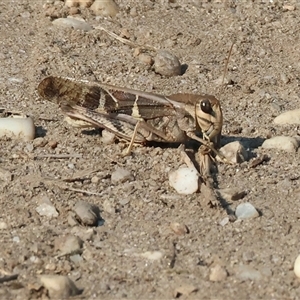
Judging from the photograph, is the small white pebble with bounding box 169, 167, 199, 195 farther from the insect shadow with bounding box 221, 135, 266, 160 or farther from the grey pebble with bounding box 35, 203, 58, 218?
the grey pebble with bounding box 35, 203, 58, 218

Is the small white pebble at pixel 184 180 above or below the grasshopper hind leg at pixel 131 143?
above

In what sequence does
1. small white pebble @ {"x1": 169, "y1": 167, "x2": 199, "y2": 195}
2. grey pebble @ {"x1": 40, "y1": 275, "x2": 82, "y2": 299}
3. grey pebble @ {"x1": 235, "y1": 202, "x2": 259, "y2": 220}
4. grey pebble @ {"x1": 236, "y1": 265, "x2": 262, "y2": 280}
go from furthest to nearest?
small white pebble @ {"x1": 169, "y1": 167, "x2": 199, "y2": 195} → grey pebble @ {"x1": 235, "y1": 202, "x2": 259, "y2": 220} → grey pebble @ {"x1": 236, "y1": 265, "x2": 262, "y2": 280} → grey pebble @ {"x1": 40, "y1": 275, "x2": 82, "y2": 299}

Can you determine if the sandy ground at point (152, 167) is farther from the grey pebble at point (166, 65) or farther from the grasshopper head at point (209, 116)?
the grasshopper head at point (209, 116)

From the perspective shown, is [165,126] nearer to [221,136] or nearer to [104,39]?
[221,136]

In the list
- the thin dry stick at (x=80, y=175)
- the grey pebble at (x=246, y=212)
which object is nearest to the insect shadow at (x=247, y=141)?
the grey pebble at (x=246, y=212)

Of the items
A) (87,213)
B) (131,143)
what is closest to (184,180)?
(131,143)

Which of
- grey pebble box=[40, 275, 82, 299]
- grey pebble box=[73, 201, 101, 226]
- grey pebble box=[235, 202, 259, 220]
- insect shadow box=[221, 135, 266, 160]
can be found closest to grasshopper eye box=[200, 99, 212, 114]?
insect shadow box=[221, 135, 266, 160]

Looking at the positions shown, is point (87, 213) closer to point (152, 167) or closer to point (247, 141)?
point (152, 167)
